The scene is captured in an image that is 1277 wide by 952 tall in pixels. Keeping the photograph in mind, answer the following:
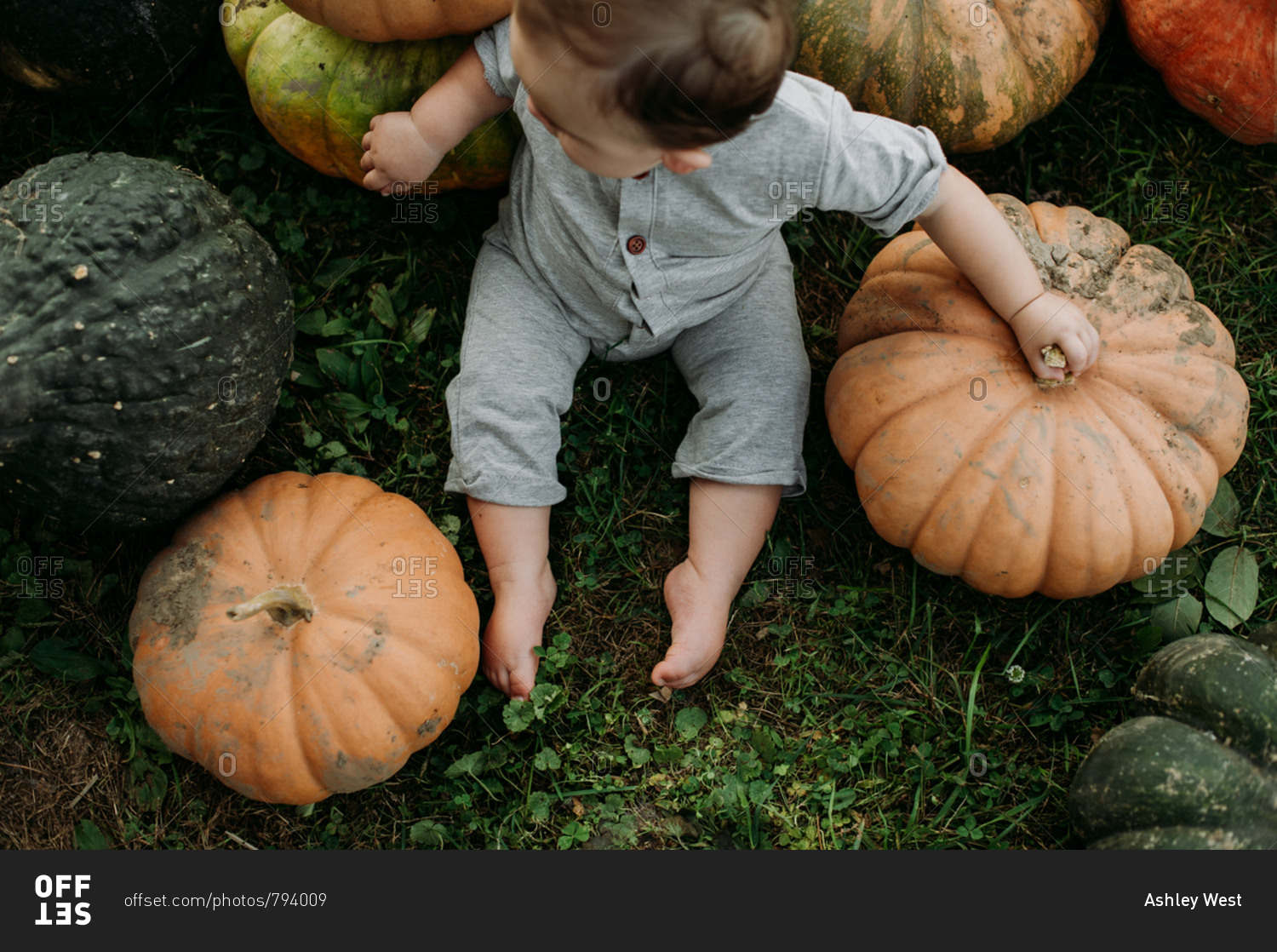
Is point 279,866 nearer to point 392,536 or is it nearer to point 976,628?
point 392,536

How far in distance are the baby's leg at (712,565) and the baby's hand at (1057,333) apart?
62cm

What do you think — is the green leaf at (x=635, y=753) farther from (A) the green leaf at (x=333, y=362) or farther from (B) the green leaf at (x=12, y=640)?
(B) the green leaf at (x=12, y=640)

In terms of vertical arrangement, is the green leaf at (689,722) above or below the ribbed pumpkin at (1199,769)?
below

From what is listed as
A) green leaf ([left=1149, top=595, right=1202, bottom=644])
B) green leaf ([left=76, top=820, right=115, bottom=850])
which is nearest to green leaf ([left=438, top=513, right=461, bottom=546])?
green leaf ([left=76, top=820, right=115, bottom=850])

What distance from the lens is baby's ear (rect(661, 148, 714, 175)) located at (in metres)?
1.48

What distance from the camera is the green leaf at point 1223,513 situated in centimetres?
228

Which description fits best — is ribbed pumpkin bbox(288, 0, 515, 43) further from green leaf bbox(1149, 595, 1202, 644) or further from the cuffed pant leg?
green leaf bbox(1149, 595, 1202, 644)

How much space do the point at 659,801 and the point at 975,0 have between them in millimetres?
A: 1905

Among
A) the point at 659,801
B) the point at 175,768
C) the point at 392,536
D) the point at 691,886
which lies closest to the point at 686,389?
the point at 392,536

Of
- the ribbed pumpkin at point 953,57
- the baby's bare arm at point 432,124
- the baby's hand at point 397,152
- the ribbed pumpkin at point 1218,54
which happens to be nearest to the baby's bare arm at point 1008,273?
the ribbed pumpkin at point 953,57

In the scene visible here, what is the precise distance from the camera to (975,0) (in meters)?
2.09

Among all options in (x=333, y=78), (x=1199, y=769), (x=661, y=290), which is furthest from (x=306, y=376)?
(x=1199, y=769)

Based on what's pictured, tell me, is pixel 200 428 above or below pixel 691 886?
above

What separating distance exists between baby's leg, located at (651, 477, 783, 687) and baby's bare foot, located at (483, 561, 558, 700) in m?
0.29
